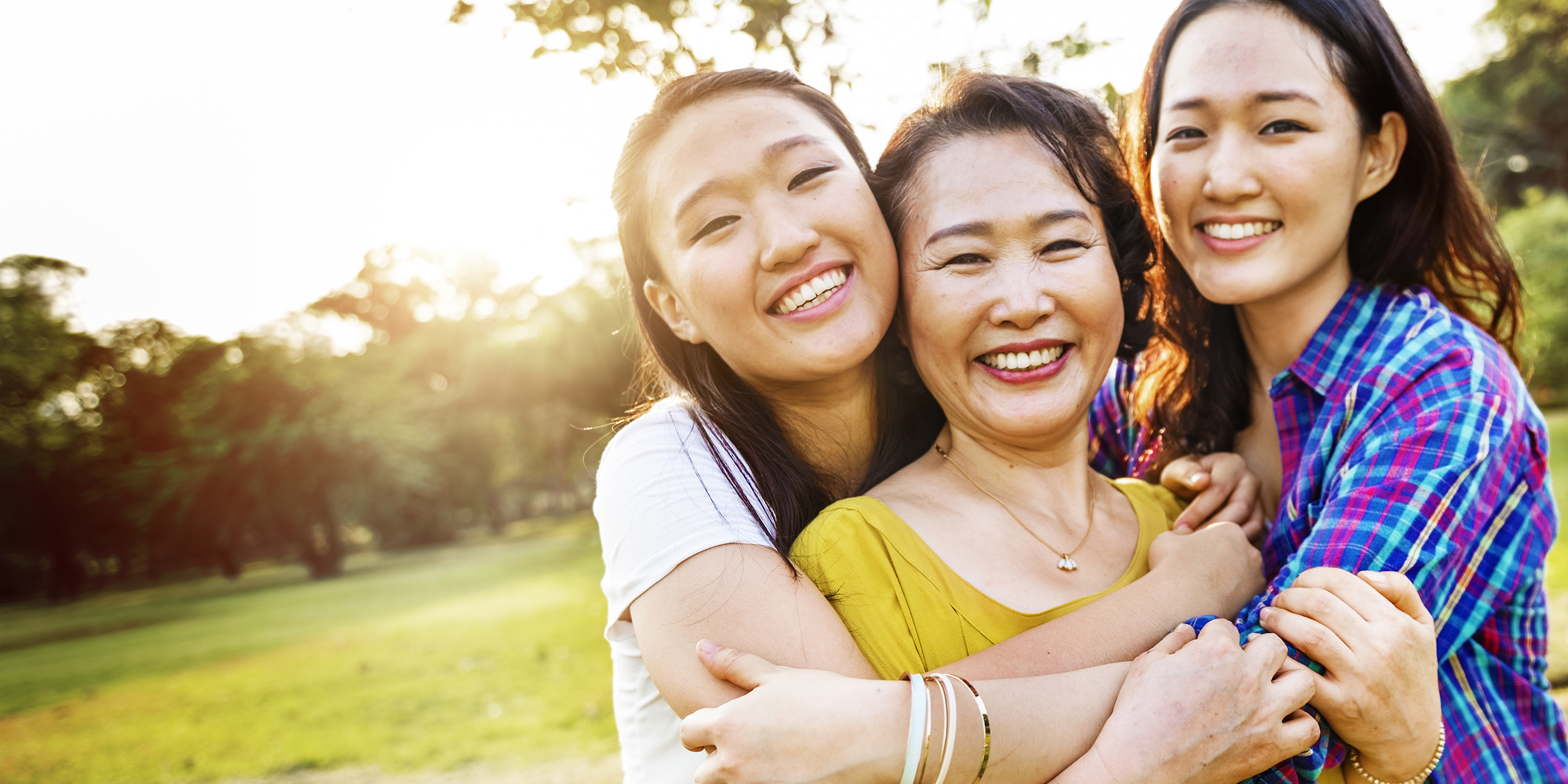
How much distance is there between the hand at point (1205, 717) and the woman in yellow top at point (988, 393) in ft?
1.01

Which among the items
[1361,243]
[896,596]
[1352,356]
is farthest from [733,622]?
[1361,243]

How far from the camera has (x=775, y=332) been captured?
8.04ft

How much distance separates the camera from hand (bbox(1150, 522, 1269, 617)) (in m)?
2.36

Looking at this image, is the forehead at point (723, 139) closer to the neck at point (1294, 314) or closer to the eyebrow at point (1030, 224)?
the eyebrow at point (1030, 224)

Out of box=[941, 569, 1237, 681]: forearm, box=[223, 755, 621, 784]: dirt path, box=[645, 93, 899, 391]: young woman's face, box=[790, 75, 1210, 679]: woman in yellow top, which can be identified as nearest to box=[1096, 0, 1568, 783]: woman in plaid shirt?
box=[941, 569, 1237, 681]: forearm

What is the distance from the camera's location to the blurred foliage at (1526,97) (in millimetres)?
37656

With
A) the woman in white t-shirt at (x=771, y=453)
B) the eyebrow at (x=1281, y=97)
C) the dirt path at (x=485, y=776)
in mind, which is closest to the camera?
the woman in white t-shirt at (x=771, y=453)

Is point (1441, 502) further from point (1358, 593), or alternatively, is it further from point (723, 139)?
point (723, 139)


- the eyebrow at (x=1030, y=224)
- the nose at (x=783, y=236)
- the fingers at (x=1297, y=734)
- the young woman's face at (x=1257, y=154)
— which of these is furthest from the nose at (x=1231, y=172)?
the fingers at (x=1297, y=734)

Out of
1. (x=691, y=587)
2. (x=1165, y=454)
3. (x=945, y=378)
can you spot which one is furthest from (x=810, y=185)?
(x=1165, y=454)

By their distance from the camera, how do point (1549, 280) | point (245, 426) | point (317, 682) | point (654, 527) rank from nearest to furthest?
point (654, 527) → point (317, 682) → point (1549, 280) → point (245, 426)

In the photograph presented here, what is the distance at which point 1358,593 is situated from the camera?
2070 mm

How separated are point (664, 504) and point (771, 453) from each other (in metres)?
0.43

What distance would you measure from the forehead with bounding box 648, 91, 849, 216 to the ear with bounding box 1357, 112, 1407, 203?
1.62 m
